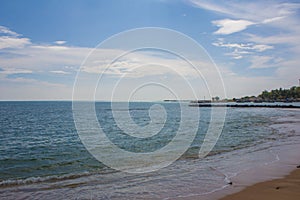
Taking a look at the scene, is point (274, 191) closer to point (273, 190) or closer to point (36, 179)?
point (273, 190)

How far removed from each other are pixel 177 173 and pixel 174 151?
6.42 meters

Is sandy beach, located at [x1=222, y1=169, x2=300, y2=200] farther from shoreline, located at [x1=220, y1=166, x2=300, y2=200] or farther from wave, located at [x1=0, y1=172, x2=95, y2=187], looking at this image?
wave, located at [x1=0, y1=172, x2=95, y2=187]

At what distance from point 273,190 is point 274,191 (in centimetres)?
12

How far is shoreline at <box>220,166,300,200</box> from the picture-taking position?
8.09 m

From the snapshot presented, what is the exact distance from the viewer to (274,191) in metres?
8.62

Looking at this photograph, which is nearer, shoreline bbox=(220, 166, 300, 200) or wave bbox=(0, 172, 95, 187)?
shoreline bbox=(220, 166, 300, 200)

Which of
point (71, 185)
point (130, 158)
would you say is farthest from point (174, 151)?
point (71, 185)

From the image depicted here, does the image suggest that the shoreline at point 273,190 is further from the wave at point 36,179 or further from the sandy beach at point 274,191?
the wave at point 36,179

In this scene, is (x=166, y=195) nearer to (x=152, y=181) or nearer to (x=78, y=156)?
(x=152, y=181)

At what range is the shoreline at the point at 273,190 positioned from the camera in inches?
319

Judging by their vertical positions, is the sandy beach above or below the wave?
above

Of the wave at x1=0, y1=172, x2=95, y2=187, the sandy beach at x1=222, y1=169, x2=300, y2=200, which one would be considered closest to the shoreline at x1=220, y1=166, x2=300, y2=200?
the sandy beach at x1=222, y1=169, x2=300, y2=200

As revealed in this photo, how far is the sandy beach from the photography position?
26.5 ft

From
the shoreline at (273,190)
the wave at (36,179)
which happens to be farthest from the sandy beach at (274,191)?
the wave at (36,179)
